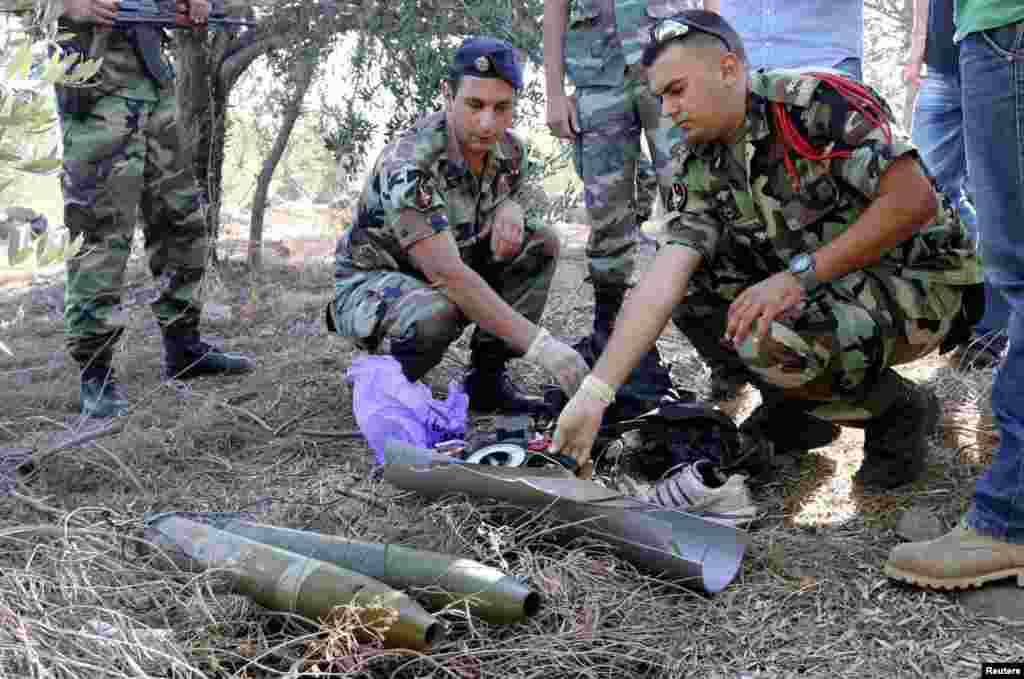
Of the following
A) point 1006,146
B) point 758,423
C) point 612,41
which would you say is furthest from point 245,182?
point 1006,146

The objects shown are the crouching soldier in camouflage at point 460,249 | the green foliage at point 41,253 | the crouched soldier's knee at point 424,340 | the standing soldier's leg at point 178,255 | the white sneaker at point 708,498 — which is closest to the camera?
the green foliage at point 41,253

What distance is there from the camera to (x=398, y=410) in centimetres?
305

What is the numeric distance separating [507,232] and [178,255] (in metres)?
1.57

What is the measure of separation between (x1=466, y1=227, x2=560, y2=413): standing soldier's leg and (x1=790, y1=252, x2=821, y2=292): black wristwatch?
1.26 meters

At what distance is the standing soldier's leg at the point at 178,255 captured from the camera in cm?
409

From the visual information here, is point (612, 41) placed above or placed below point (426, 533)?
above

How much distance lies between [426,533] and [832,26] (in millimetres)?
2311

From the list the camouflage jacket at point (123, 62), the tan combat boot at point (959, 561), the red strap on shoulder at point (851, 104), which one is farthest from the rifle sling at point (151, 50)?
the tan combat boot at point (959, 561)

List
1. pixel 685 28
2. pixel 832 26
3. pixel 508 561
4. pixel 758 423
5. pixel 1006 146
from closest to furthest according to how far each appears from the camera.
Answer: pixel 1006 146 < pixel 508 561 < pixel 685 28 < pixel 758 423 < pixel 832 26

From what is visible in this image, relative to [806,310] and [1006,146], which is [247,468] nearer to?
[806,310]

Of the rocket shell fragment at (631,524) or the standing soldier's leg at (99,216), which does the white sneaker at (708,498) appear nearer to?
the rocket shell fragment at (631,524)

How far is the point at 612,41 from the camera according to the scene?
11.8 ft

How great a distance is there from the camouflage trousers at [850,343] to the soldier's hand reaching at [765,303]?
0.11 ft

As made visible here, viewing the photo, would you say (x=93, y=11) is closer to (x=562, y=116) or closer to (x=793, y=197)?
(x=562, y=116)
